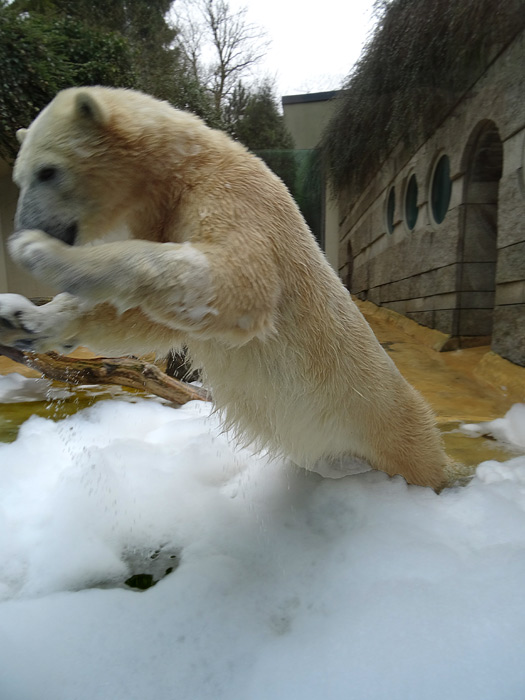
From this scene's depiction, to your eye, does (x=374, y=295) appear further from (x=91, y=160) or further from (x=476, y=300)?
(x=91, y=160)

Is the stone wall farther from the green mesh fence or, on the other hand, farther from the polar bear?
the polar bear

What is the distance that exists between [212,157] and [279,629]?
3.75ft

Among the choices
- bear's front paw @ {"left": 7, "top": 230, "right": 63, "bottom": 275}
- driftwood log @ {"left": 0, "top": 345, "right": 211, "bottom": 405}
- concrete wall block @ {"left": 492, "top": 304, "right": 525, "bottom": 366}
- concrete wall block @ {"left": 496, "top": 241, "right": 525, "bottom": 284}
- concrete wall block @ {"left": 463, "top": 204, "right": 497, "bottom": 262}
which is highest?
concrete wall block @ {"left": 463, "top": 204, "right": 497, "bottom": 262}

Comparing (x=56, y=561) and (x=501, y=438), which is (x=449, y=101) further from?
(x=56, y=561)

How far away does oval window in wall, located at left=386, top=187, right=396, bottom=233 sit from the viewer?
565cm

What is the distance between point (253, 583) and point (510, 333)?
3.05 metres

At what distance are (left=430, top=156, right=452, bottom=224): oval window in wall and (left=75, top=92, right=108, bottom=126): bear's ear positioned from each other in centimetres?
421

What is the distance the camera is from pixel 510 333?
130 inches

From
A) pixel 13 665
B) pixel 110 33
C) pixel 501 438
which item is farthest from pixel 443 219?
pixel 13 665

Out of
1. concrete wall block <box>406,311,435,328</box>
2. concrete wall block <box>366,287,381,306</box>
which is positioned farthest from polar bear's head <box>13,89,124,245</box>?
concrete wall block <box>366,287,381,306</box>

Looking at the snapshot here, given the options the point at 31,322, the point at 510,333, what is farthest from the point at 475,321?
the point at 31,322

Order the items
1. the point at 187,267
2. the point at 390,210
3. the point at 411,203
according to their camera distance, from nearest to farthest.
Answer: the point at 187,267
the point at 411,203
the point at 390,210

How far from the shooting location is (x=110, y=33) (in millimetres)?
4004

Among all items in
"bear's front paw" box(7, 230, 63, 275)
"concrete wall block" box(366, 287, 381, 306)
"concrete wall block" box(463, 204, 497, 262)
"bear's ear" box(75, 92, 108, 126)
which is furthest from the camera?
"concrete wall block" box(366, 287, 381, 306)
